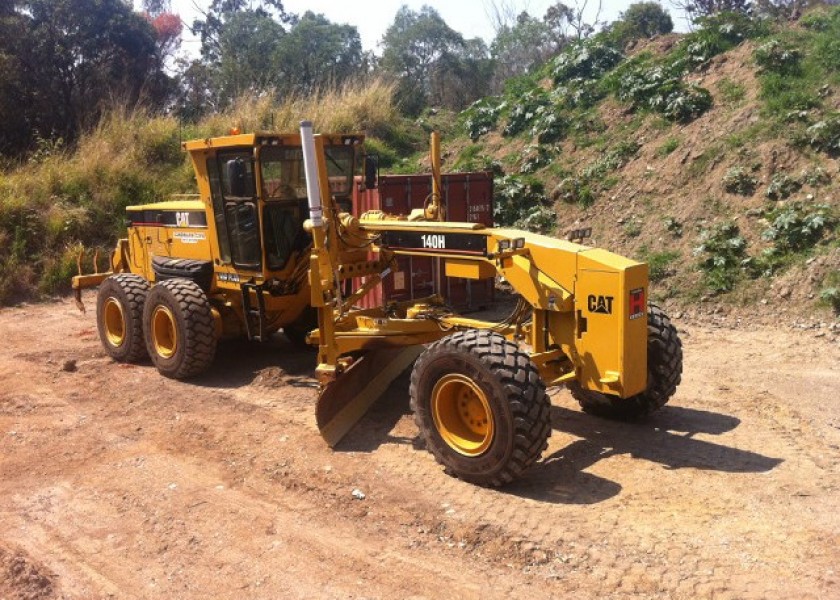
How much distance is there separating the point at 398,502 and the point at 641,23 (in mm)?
16192

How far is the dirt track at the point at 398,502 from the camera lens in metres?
4.05

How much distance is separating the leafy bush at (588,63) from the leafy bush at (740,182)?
18.7ft

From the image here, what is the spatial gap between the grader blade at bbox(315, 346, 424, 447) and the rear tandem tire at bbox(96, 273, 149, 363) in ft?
9.76

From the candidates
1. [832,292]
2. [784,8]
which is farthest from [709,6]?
[832,292]

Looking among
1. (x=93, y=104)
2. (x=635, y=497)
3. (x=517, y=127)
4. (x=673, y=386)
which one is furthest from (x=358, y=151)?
(x=93, y=104)

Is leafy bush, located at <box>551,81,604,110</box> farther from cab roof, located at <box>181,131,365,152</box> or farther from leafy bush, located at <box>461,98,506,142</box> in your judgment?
cab roof, located at <box>181,131,365,152</box>

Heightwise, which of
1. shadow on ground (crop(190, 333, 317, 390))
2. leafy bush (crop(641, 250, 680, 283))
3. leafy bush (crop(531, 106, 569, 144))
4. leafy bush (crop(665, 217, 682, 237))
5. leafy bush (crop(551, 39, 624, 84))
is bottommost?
shadow on ground (crop(190, 333, 317, 390))

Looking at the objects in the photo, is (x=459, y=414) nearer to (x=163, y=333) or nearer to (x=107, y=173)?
(x=163, y=333)

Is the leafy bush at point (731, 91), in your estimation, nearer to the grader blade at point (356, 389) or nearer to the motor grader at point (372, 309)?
the motor grader at point (372, 309)

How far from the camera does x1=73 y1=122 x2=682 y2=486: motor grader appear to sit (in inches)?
199

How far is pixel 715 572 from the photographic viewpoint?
13.0ft

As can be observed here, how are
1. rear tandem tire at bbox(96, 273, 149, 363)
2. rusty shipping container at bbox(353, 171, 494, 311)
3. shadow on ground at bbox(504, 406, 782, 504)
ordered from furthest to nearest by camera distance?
rusty shipping container at bbox(353, 171, 494, 311), rear tandem tire at bbox(96, 273, 149, 363), shadow on ground at bbox(504, 406, 782, 504)

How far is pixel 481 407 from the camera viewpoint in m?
5.23

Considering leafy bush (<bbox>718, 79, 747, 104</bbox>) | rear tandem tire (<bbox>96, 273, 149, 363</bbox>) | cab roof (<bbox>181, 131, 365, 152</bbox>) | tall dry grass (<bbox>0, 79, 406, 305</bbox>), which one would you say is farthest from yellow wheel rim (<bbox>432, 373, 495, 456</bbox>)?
tall dry grass (<bbox>0, 79, 406, 305</bbox>)
